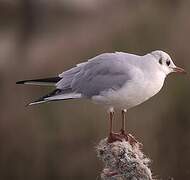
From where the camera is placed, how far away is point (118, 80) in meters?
4.26

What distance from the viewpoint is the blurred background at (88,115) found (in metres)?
6.25

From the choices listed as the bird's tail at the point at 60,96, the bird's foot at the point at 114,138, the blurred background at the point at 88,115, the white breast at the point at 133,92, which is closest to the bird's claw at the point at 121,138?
the bird's foot at the point at 114,138

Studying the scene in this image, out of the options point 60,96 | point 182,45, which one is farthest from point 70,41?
point 60,96

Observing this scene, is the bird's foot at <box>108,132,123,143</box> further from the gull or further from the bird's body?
the bird's body

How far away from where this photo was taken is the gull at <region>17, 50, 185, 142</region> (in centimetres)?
422

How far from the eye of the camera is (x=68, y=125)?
655 cm

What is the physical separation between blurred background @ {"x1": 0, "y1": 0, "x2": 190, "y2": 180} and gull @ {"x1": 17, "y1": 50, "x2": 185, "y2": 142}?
1.74 meters

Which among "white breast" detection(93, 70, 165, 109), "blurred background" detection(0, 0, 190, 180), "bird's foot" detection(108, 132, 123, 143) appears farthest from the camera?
"blurred background" detection(0, 0, 190, 180)

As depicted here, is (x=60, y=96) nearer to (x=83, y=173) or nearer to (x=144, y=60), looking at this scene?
(x=144, y=60)

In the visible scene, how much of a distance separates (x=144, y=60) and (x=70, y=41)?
15.0 feet

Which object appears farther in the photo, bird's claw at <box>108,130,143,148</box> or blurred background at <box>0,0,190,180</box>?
blurred background at <box>0,0,190,180</box>

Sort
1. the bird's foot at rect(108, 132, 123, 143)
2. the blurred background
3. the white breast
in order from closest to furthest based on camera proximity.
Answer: the bird's foot at rect(108, 132, 123, 143), the white breast, the blurred background

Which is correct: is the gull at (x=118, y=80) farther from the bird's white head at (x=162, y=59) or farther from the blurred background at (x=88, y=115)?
the blurred background at (x=88, y=115)

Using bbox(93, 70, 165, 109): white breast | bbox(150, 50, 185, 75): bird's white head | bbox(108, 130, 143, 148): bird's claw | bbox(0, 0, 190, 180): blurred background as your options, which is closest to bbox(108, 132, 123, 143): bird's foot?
bbox(108, 130, 143, 148): bird's claw
